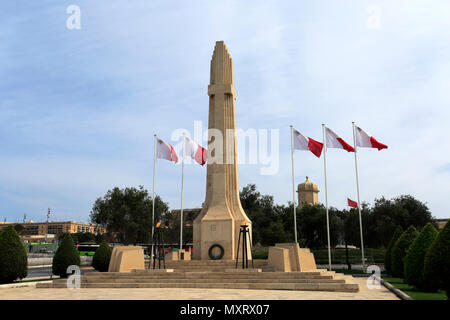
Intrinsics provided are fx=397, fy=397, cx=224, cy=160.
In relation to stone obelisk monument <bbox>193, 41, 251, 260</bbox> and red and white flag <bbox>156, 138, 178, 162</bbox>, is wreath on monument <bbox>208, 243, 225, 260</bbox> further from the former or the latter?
red and white flag <bbox>156, 138, 178, 162</bbox>

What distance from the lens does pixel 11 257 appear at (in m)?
17.2

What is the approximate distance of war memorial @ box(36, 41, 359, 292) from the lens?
15.6m

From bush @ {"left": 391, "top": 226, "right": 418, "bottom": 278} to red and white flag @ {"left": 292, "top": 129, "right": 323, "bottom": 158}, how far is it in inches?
255

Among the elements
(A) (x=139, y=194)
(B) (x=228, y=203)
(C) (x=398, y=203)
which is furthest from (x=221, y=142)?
(A) (x=139, y=194)

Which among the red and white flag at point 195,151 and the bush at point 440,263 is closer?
the bush at point 440,263

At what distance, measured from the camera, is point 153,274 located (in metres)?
17.2

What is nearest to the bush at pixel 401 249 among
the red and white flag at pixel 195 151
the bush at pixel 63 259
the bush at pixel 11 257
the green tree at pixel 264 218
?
the red and white flag at pixel 195 151

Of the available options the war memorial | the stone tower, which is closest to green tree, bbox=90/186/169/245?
the war memorial

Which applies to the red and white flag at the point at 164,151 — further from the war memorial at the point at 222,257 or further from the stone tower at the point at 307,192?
the stone tower at the point at 307,192

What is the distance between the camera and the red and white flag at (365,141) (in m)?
23.5

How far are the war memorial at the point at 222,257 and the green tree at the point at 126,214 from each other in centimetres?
3203

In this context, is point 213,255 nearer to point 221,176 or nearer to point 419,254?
point 221,176
